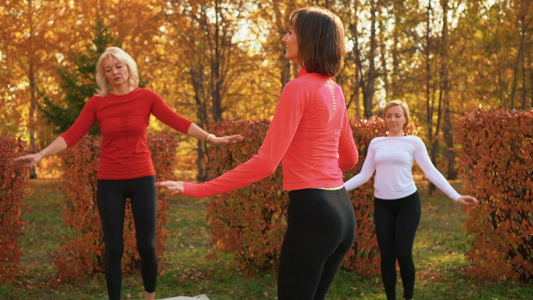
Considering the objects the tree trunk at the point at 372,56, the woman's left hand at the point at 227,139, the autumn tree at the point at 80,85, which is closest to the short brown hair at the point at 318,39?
the woman's left hand at the point at 227,139

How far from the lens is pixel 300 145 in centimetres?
237

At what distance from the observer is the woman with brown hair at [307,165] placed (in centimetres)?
230

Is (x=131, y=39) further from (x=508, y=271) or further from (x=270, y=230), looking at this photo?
(x=508, y=271)

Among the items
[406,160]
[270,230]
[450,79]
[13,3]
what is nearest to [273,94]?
[450,79]

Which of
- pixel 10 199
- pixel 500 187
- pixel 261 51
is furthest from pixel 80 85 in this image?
pixel 500 187

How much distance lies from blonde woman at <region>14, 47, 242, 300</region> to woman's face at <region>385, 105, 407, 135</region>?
67.3 inches

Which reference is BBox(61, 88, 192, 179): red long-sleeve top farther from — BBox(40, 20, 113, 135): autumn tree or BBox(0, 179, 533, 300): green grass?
BBox(40, 20, 113, 135): autumn tree

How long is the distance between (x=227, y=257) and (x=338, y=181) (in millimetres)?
5456

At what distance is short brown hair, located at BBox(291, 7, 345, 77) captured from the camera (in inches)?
93.4

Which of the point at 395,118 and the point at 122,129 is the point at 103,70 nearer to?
the point at 122,129

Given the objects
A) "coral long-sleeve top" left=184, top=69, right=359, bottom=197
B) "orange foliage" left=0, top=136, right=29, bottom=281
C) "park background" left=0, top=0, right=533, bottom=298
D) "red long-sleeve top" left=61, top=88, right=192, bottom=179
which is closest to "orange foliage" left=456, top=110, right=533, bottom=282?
"red long-sleeve top" left=61, top=88, right=192, bottom=179

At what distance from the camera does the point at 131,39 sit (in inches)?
675

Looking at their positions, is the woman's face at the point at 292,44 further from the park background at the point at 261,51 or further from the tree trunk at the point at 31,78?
the tree trunk at the point at 31,78

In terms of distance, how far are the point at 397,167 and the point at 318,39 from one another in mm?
2747
